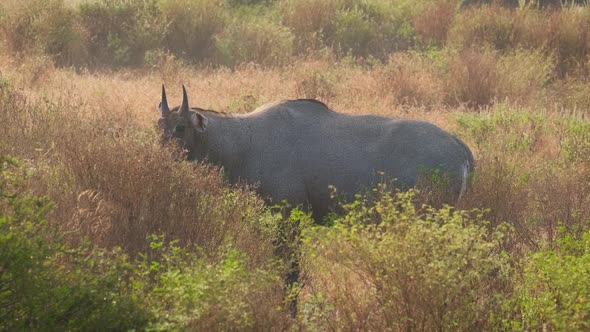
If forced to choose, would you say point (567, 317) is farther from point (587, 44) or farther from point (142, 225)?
point (587, 44)

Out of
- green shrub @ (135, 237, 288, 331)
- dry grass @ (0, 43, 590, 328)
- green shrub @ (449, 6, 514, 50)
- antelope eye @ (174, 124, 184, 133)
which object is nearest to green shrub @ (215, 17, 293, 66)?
dry grass @ (0, 43, 590, 328)

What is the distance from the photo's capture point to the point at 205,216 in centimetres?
705

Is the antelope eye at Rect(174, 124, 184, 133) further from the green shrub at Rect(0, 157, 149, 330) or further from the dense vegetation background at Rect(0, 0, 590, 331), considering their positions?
the green shrub at Rect(0, 157, 149, 330)

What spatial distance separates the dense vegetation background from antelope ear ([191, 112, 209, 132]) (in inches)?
23.2

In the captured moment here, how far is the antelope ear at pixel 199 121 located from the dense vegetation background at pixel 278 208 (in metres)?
0.59

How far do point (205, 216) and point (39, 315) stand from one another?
231cm

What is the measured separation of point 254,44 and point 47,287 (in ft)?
49.4

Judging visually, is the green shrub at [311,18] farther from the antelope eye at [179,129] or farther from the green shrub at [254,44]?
the antelope eye at [179,129]

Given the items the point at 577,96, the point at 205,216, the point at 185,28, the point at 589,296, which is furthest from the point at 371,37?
the point at 589,296

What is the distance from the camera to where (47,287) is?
5.07 metres

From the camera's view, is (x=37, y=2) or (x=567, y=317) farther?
(x=37, y=2)

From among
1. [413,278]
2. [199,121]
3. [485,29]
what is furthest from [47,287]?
[485,29]

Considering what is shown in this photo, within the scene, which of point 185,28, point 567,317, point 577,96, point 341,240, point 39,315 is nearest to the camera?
point 39,315

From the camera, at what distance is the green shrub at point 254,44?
19312 mm
